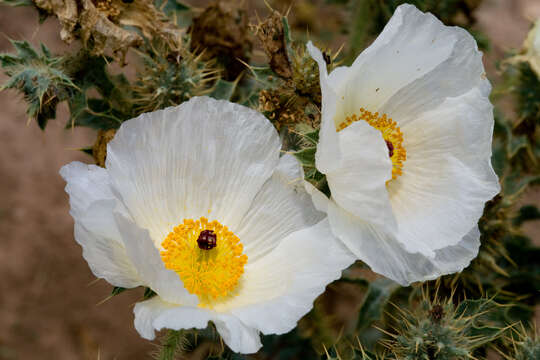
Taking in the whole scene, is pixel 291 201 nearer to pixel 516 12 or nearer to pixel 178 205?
pixel 178 205

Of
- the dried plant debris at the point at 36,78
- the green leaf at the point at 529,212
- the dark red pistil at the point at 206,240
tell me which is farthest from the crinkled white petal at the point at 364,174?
the green leaf at the point at 529,212

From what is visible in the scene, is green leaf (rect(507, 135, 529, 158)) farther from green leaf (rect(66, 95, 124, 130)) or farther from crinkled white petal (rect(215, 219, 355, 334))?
green leaf (rect(66, 95, 124, 130))

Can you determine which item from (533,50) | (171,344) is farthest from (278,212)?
(533,50)

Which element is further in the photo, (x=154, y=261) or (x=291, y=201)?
(x=291, y=201)

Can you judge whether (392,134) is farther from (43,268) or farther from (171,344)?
(43,268)

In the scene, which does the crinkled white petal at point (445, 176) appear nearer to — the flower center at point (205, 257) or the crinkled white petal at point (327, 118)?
the crinkled white petal at point (327, 118)

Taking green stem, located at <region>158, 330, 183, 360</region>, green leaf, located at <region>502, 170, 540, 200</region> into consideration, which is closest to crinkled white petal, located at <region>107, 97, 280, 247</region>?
green stem, located at <region>158, 330, 183, 360</region>

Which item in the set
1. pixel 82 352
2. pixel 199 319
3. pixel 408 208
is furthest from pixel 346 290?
pixel 199 319
